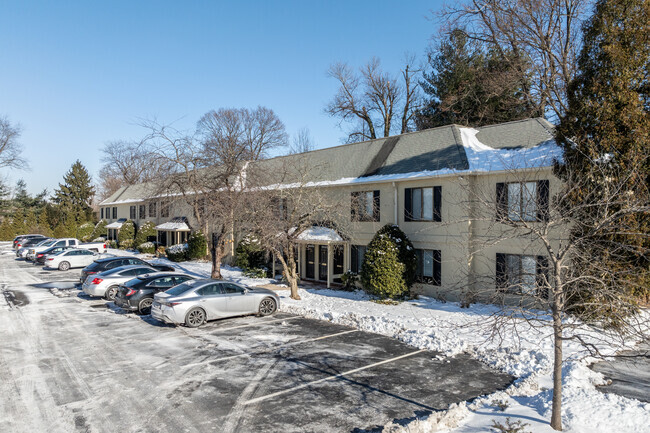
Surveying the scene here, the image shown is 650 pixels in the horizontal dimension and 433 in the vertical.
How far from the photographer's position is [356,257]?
2362 centimetres

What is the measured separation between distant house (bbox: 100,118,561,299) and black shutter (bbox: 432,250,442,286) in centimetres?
5

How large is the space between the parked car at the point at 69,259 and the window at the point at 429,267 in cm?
2367

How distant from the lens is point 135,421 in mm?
7504

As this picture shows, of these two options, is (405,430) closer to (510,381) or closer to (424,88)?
(510,381)

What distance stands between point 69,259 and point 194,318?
2080 centimetres

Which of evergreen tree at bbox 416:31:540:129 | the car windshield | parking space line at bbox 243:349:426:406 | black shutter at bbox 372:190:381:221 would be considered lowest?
parking space line at bbox 243:349:426:406

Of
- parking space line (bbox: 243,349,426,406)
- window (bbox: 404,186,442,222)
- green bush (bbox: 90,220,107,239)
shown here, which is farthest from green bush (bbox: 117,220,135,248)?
parking space line (bbox: 243,349,426,406)

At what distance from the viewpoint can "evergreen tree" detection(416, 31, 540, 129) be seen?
84.9 feet

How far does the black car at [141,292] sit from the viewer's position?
53.2 feet

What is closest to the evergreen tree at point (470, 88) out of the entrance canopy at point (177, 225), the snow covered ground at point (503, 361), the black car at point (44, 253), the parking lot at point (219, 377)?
the snow covered ground at point (503, 361)

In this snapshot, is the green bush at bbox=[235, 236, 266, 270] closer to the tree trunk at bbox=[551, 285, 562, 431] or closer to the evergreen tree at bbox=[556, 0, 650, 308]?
the evergreen tree at bbox=[556, 0, 650, 308]

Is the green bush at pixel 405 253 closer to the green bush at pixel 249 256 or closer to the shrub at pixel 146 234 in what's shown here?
the green bush at pixel 249 256

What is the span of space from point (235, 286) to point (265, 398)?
7.43 metres

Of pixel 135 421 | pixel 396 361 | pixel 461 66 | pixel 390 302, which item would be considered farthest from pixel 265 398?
pixel 461 66
